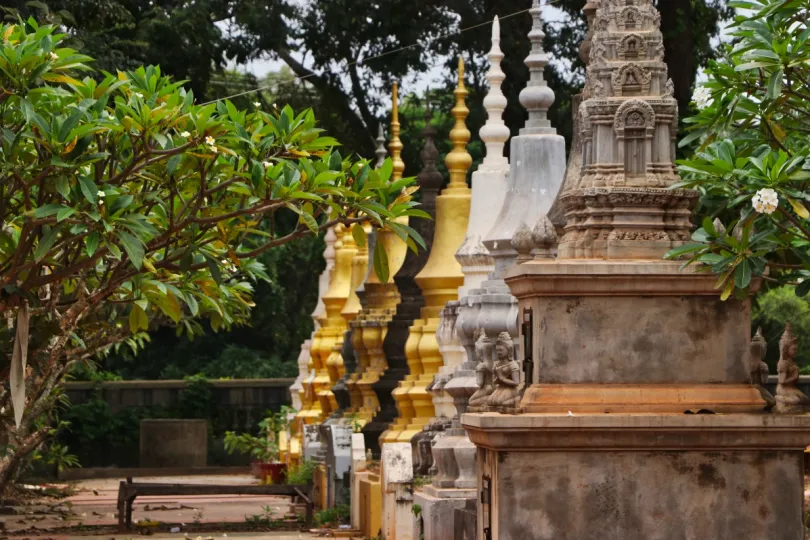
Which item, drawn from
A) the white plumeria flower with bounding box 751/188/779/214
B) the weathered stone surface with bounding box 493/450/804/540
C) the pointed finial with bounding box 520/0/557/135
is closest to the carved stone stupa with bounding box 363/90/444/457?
the pointed finial with bounding box 520/0/557/135

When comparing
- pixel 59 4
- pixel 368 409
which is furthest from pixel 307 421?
pixel 59 4

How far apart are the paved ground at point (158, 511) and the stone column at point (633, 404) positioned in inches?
320

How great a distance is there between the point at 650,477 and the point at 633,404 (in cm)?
46

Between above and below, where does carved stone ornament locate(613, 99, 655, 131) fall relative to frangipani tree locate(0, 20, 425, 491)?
above

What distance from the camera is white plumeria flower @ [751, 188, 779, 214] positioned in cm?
962

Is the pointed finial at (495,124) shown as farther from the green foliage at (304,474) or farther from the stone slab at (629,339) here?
the green foliage at (304,474)

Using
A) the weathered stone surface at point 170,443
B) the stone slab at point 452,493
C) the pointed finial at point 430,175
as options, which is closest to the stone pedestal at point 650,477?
the stone slab at point 452,493

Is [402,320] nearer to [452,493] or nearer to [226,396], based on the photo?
[452,493]

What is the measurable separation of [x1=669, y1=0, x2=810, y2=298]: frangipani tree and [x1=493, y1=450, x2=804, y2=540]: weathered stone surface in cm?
112

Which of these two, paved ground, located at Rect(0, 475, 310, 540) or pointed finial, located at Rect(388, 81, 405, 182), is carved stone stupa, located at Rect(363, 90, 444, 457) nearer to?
pointed finial, located at Rect(388, 81, 405, 182)

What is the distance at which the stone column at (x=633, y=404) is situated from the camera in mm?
10344

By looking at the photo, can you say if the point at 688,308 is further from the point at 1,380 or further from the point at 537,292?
the point at 1,380

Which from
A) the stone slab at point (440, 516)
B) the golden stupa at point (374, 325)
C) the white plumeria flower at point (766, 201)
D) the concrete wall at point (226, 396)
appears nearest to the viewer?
the white plumeria flower at point (766, 201)

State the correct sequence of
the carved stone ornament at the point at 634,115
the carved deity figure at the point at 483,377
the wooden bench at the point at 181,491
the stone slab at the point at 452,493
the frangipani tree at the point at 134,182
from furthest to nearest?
the wooden bench at the point at 181,491, the stone slab at the point at 452,493, the carved deity figure at the point at 483,377, the carved stone ornament at the point at 634,115, the frangipani tree at the point at 134,182
